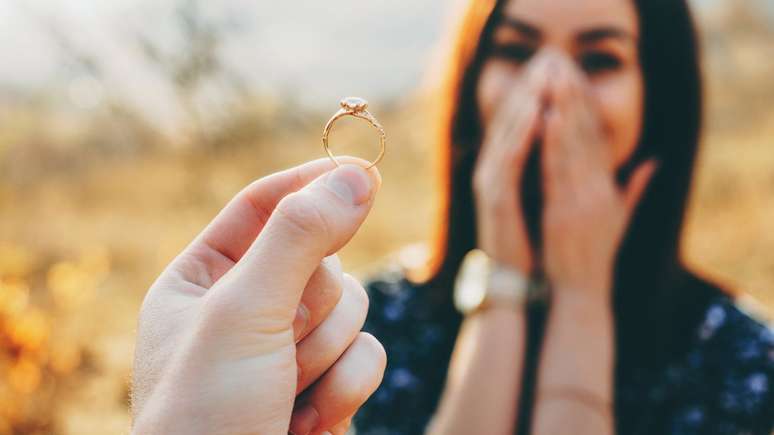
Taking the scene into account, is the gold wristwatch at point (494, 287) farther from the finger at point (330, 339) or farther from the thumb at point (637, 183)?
the finger at point (330, 339)

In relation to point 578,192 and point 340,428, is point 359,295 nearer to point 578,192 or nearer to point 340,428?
point 340,428

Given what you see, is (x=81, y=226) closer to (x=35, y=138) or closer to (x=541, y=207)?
(x=35, y=138)

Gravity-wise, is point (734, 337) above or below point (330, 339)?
below

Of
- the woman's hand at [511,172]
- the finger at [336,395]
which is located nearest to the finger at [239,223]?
the finger at [336,395]

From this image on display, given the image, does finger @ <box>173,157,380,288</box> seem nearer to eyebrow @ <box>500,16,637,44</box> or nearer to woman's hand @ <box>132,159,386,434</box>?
woman's hand @ <box>132,159,386,434</box>

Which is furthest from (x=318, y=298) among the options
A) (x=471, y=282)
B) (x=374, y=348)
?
(x=471, y=282)
